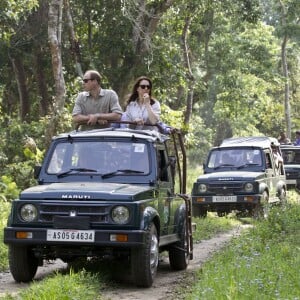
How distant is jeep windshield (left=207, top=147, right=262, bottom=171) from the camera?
58.9ft

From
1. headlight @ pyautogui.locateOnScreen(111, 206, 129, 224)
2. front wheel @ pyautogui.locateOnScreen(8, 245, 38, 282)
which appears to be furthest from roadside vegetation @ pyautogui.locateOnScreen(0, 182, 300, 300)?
headlight @ pyautogui.locateOnScreen(111, 206, 129, 224)

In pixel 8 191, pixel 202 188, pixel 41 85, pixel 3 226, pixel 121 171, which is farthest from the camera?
pixel 41 85

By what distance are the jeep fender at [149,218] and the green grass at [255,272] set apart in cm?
79

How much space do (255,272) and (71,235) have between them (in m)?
1.95

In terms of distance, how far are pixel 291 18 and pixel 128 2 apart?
16117 millimetres

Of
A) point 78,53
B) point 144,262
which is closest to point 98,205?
point 144,262

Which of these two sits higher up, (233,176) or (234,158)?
(234,158)

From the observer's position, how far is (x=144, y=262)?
7789 millimetres

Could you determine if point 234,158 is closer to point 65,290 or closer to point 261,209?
point 261,209

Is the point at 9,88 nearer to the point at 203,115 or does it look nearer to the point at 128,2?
the point at 128,2

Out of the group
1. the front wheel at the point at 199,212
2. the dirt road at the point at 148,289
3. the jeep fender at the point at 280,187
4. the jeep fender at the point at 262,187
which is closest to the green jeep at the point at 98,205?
the dirt road at the point at 148,289

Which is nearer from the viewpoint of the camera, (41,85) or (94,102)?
(94,102)

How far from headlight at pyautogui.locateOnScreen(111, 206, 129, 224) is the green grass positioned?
3.31 ft

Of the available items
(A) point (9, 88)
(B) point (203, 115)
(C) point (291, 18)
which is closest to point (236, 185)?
(A) point (9, 88)
